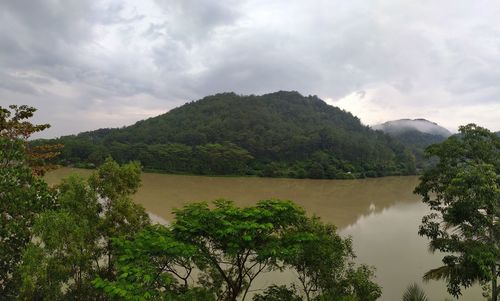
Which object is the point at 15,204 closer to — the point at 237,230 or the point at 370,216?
the point at 237,230

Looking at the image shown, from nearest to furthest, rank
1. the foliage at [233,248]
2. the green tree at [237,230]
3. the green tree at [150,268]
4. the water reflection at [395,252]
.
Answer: the green tree at [150,268], the foliage at [233,248], the green tree at [237,230], the water reflection at [395,252]

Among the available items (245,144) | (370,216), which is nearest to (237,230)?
(370,216)

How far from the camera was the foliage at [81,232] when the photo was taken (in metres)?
6.02

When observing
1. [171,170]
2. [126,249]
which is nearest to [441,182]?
[126,249]

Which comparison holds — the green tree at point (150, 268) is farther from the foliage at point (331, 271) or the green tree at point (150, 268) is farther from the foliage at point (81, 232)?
the foliage at point (331, 271)

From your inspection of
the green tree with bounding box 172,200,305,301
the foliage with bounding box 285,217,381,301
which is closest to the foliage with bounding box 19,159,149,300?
the green tree with bounding box 172,200,305,301

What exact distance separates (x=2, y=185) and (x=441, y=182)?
9.80 metres

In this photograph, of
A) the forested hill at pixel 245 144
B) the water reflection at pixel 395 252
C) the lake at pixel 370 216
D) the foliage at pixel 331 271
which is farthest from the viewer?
the forested hill at pixel 245 144

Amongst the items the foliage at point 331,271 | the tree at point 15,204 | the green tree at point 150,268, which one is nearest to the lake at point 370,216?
the foliage at point 331,271

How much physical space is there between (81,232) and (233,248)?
2857 mm

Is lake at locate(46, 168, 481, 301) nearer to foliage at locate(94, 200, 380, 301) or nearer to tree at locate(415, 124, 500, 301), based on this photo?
tree at locate(415, 124, 500, 301)

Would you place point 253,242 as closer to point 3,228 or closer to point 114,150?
point 3,228

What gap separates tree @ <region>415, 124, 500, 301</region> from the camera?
6801mm

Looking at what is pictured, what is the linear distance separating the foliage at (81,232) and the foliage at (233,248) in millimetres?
581
